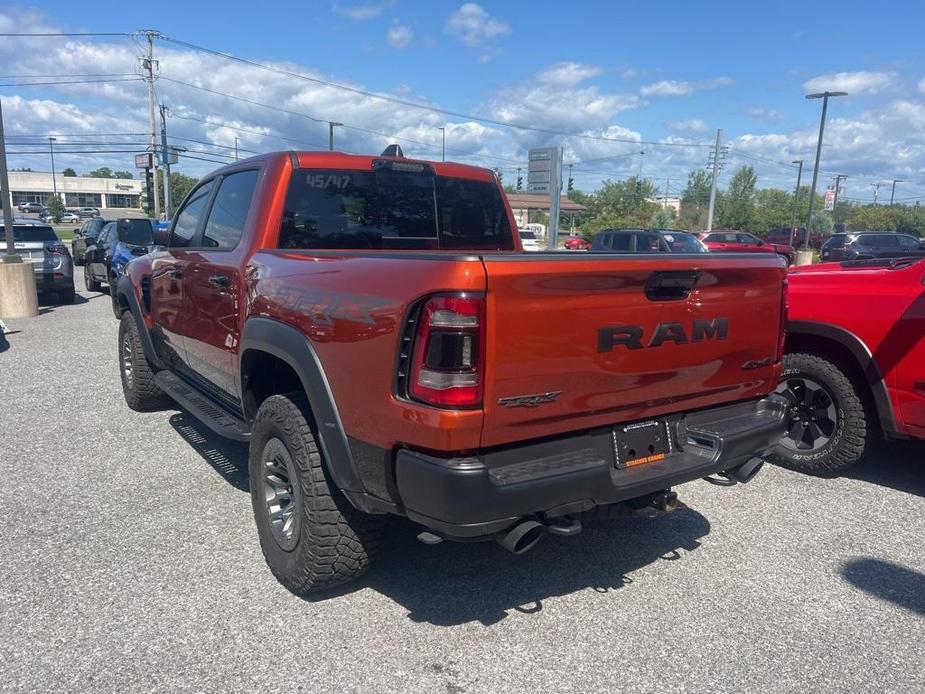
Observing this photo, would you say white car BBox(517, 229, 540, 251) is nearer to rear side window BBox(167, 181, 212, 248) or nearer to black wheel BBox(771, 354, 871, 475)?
black wheel BBox(771, 354, 871, 475)

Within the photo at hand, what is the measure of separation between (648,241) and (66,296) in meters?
13.4

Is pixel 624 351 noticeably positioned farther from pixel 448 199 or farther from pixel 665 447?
pixel 448 199

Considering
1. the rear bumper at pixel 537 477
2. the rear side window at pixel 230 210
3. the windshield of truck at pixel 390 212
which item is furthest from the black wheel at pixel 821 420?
the rear side window at pixel 230 210

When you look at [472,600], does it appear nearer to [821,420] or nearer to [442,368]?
[442,368]

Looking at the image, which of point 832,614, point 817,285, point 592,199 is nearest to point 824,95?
point 817,285

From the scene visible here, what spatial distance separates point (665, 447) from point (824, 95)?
32.0m

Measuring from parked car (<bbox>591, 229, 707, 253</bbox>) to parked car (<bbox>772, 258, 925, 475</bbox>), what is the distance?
12076 mm

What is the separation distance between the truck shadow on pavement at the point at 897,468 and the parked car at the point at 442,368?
Answer: 2.00 meters

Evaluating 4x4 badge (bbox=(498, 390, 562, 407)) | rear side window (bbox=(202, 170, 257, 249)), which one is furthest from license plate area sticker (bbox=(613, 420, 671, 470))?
rear side window (bbox=(202, 170, 257, 249))

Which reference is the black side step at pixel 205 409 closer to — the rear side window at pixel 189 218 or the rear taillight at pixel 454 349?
the rear side window at pixel 189 218

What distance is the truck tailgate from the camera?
2332 millimetres

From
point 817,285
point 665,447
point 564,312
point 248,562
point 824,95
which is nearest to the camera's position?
point 564,312

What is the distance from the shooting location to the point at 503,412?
2340 millimetres

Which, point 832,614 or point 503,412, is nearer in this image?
point 503,412
